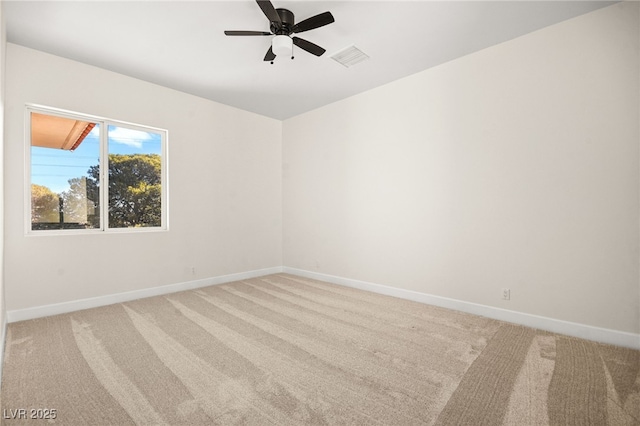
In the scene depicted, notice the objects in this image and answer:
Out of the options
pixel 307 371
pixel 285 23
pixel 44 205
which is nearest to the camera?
pixel 307 371

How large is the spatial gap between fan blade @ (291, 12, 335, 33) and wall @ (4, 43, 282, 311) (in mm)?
2638

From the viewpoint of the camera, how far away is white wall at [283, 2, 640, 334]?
8.52 ft

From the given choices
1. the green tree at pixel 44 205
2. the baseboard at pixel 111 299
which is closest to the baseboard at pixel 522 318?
the baseboard at pixel 111 299

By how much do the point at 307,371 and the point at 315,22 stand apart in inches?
112

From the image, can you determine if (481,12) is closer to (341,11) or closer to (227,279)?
(341,11)

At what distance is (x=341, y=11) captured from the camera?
2684mm

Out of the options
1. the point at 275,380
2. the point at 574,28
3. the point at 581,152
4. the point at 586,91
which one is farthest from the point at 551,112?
the point at 275,380

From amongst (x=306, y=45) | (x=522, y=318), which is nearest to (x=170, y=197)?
(x=306, y=45)

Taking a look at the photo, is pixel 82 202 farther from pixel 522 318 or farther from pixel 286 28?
pixel 522 318

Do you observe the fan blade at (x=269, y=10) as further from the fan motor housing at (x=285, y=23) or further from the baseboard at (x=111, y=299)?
the baseboard at (x=111, y=299)

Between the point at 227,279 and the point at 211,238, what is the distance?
0.76 metres

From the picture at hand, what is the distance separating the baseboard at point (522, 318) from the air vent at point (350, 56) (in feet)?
10.0

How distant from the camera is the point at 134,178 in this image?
13.4 feet

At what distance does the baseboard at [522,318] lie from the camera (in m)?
2.57
